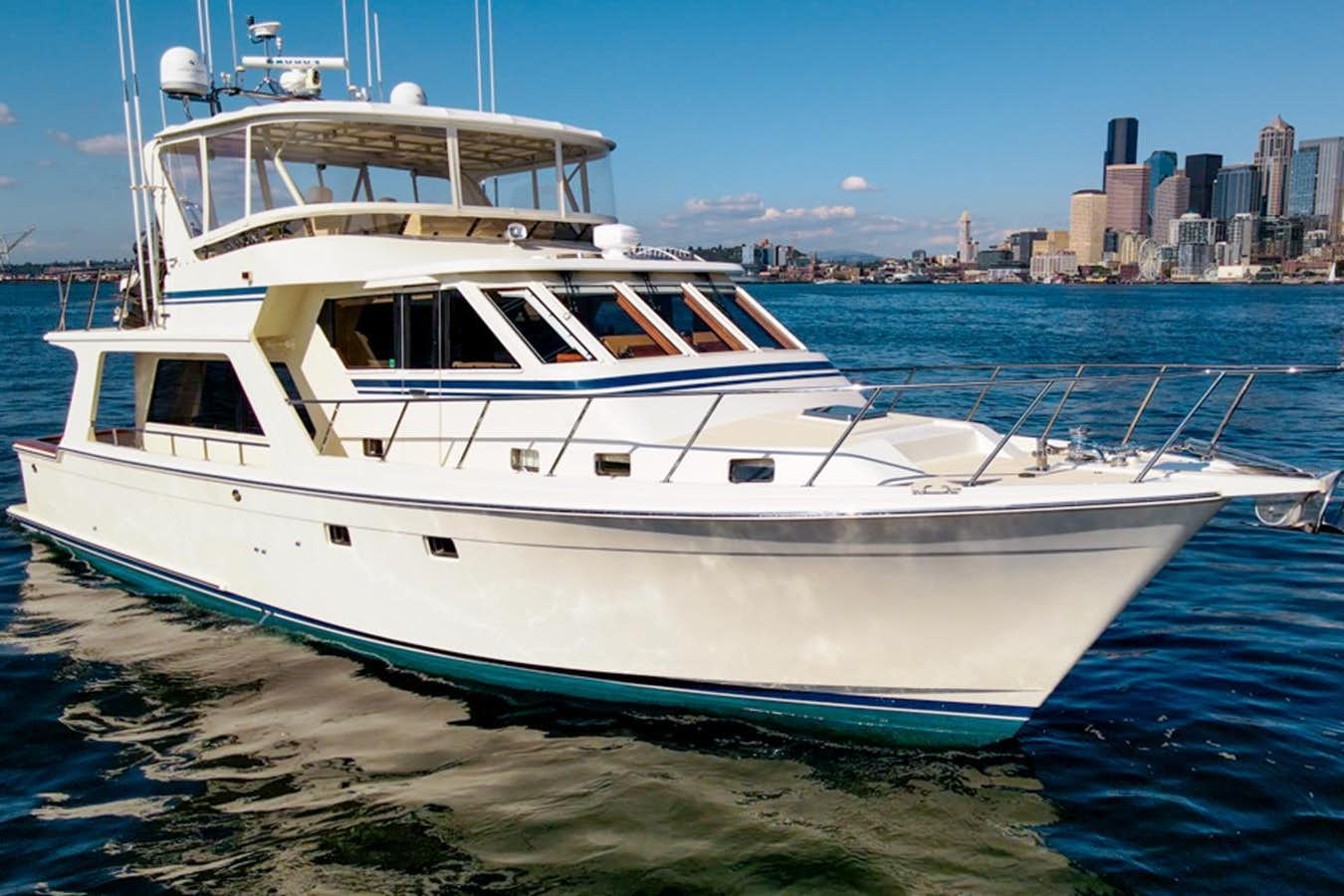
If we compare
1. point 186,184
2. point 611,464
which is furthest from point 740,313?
point 186,184

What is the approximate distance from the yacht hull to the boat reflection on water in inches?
12.3

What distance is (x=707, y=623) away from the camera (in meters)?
6.71

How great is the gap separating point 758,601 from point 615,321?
277 centimetres

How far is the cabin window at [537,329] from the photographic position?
7801 millimetres

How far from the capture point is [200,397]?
393 inches

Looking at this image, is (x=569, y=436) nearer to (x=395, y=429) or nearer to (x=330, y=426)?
(x=395, y=429)

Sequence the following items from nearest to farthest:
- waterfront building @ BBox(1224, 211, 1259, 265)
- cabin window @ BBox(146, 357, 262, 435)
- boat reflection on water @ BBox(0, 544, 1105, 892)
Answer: boat reflection on water @ BBox(0, 544, 1105, 892) → cabin window @ BBox(146, 357, 262, 435) → waterfront building @ BBox(1224, 211, 1259, 265)

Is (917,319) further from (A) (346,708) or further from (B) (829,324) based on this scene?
(A) (346,708)

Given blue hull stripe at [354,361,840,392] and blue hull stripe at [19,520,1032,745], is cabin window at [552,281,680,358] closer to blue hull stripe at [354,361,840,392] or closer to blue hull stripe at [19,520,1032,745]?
blue hull stripe at [354,361,840,392]

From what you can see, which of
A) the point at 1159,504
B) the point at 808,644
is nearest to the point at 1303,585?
the point at 1159,504

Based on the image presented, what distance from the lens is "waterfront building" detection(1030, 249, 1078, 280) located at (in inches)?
7470

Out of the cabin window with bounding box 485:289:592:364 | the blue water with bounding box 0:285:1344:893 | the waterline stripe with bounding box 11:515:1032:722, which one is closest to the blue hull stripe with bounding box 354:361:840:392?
the cabin window with bounding box 485:289:592:364

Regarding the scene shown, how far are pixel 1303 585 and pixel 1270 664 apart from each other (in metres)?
2.41

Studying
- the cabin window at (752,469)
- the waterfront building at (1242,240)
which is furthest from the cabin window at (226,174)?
the waterfront building at (1242,240)
